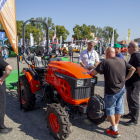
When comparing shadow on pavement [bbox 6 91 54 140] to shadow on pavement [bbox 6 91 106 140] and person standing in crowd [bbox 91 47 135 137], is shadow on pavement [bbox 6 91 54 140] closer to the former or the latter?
shadow on pavement [bbox 6 91 106 140]

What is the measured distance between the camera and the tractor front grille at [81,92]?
2.62 m

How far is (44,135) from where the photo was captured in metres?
2.82

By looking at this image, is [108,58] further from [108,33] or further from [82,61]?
[108,33]

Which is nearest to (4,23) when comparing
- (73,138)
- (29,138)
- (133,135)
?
(29,138)

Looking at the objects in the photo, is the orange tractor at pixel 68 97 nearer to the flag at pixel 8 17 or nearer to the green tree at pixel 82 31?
the flag at pixel 8 17

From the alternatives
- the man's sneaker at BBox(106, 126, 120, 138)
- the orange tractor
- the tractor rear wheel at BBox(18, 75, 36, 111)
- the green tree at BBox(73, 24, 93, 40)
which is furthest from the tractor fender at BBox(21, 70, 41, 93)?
the green tree at BBox(73, 24, 93, 40)

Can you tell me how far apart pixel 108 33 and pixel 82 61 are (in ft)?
185

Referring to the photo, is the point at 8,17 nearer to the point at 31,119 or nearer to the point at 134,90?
the point at 31,119

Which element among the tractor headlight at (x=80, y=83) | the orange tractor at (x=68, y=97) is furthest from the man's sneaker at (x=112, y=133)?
the tractor headlight at (x=80, y=83)

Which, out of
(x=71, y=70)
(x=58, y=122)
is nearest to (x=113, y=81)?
(x=71, y=70)

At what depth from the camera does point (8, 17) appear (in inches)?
129

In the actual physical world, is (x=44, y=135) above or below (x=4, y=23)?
below

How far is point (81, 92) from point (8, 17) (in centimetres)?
217

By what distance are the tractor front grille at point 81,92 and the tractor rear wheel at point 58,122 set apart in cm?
31
